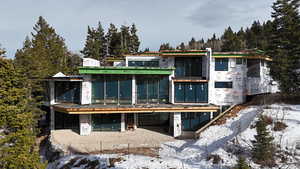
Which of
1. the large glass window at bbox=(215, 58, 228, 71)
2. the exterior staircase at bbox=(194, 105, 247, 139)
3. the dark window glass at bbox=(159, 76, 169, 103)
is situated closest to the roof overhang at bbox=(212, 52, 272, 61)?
the large glass window at bbox=(215, 58, 228, 71)

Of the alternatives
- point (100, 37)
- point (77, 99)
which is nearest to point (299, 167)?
point (77, 99)

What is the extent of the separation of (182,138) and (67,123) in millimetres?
13219

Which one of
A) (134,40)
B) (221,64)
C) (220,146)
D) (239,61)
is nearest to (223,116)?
(220,146)

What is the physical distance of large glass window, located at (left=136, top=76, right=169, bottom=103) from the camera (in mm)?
17875

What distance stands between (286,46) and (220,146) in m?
14.6

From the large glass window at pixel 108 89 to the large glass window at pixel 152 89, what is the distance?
1903 millimetres

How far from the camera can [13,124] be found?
873 centimetres

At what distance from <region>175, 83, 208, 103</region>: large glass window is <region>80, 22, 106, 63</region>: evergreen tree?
877 inches

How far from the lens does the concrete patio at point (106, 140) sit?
13.9 meters

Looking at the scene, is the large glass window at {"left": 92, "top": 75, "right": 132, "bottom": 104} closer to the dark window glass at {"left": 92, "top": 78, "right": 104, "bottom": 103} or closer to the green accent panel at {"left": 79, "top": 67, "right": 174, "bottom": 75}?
the dark window glass at {"left": 92, "top": 78, "right": 104, "bottom": 103}

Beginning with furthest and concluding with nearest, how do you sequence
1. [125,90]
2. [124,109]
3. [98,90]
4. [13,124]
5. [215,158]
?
[125,90], [98,90], [124,109], [215,158], [13,124]

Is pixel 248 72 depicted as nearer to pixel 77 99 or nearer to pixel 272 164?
pixel 272 164

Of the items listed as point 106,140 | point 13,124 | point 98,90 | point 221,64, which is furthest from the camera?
point 221,64

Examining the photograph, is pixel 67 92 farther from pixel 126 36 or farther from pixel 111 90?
pixel 126 36
